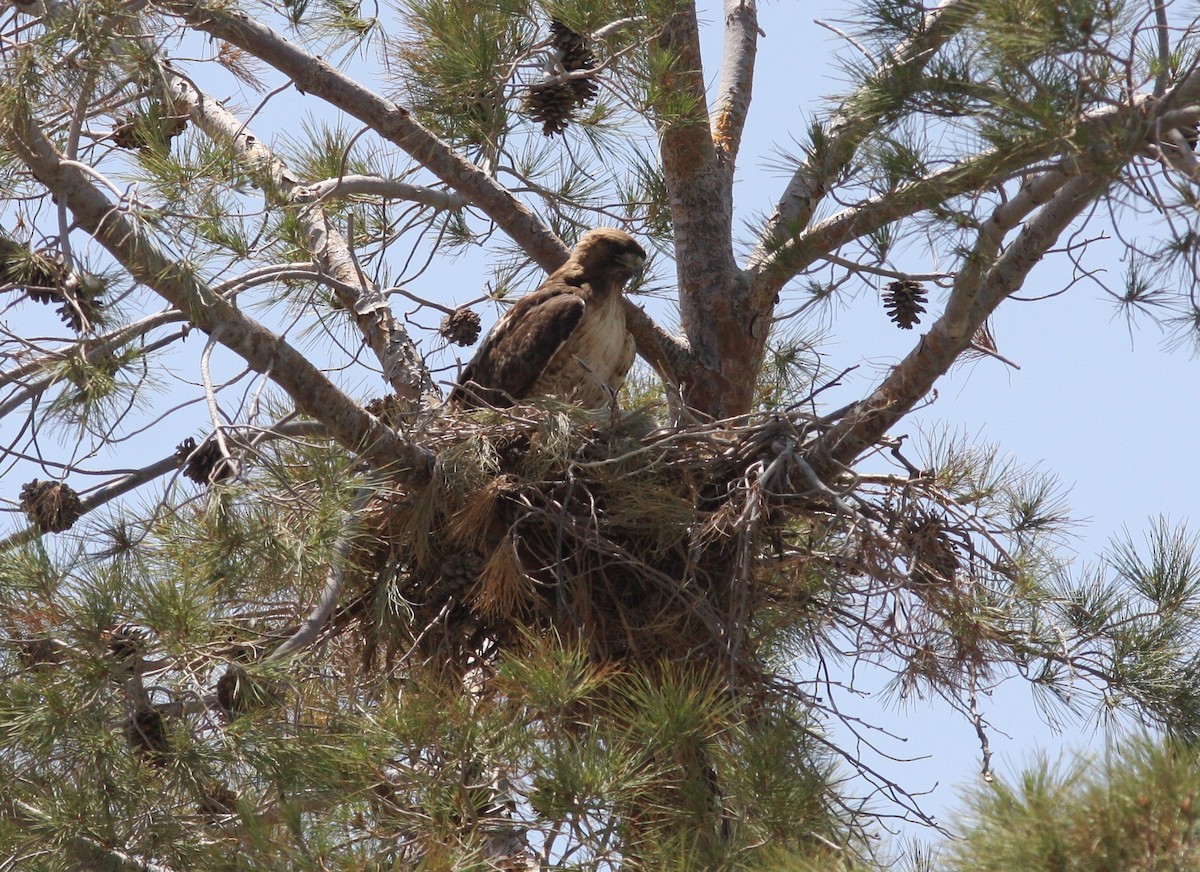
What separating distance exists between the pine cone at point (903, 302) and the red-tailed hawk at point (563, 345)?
40.5 inches

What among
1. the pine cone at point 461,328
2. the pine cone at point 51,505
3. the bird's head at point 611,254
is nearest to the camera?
the pine cone at point 51,505

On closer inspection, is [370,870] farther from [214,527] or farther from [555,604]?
[555,604]

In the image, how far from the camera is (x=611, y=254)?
6430 millimetres

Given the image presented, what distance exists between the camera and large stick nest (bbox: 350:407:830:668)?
4934mm

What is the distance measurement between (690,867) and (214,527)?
4.50ft

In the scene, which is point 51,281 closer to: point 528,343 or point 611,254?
point 528,343

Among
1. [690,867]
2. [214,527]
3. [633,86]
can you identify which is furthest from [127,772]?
[633,86]

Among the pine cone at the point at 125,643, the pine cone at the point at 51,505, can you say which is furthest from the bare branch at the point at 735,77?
the pine cone at the point at 125,643

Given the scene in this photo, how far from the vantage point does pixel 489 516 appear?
5078 mm

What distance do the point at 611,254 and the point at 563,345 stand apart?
57 cm

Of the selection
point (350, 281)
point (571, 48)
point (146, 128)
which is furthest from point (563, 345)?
point (146, 128)

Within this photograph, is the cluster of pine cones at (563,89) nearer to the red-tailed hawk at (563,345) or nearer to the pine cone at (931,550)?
the red-tailed hawk at (563,345)

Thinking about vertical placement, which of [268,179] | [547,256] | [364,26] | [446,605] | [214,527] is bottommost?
[214,527]

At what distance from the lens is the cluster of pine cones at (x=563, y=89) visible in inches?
218
